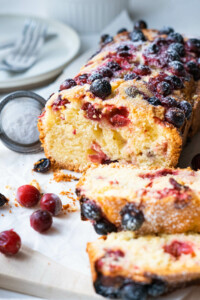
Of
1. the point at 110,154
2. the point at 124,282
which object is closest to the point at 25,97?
the point at 110,154

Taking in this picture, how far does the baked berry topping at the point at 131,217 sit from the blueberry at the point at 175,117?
107 centimetres

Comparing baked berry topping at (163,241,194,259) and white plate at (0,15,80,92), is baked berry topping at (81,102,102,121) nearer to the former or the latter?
baked berry topping at (163,241,194,259)

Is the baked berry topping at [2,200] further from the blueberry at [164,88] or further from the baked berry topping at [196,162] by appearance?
the baked berry topping at [196,162]

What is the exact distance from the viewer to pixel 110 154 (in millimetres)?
4898

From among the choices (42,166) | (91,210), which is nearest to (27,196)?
(42,166)

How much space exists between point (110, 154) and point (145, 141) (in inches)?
18.0

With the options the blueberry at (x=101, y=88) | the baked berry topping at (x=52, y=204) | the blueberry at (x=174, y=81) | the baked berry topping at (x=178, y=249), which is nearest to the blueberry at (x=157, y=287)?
the baked berry topping at (x=178, y=249)

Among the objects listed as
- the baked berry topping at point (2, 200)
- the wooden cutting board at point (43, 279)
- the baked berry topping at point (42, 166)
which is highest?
the baked berry topping at point (42, 166)

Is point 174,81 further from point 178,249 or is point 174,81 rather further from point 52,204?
point 178,249

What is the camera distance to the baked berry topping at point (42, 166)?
4.94 meters

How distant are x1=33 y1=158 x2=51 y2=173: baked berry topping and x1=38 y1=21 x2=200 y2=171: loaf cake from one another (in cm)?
10

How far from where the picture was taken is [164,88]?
4.66 metres

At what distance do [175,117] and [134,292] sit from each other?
70.5 inches

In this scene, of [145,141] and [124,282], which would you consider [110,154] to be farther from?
[124,282]
